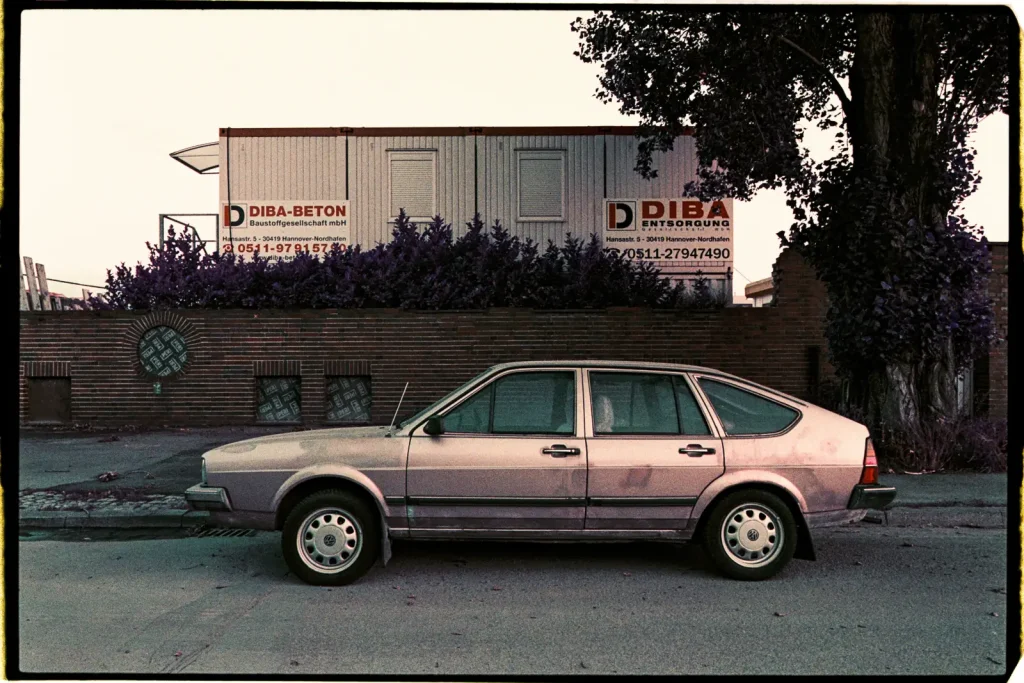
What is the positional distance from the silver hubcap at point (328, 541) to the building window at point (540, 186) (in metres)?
13.4

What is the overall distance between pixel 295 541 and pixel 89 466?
18.8 ft

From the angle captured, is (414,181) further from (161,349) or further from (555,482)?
(555,482)

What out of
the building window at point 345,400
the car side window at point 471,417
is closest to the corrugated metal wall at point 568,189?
the building window at point 345,400

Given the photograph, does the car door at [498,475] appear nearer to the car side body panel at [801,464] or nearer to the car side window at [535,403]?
the car side window at [535,403]

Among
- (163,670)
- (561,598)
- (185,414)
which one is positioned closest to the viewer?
(163,670)

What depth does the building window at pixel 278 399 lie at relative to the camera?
13492mm

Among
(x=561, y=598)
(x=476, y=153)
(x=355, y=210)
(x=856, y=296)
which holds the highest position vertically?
(x=476, y=153)

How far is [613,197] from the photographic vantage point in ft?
60.1

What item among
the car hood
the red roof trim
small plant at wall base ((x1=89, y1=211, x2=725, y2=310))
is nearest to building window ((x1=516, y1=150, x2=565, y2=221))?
the red roof trim

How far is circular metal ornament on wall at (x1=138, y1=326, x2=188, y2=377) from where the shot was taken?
13.4 m

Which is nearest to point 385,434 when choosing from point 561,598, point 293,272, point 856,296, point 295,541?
point 295,541

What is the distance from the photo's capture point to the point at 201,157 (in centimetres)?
1950

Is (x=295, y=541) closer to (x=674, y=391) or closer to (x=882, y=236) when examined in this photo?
(x=674, y=391)

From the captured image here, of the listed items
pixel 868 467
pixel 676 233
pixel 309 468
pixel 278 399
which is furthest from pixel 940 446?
pixel 278 399
